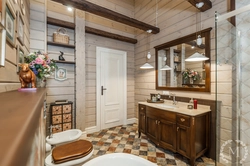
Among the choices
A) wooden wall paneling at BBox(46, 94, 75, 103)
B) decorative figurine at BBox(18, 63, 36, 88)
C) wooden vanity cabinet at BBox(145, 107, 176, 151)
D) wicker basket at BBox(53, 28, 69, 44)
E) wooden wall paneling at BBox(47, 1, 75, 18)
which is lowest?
wooden vanity cabinet at BBox(145, 107, 176, 151)

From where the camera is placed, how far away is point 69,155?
1342 millimetres

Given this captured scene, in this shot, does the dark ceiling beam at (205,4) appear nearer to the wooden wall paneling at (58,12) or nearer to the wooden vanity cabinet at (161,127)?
the wooden vanity cabinet at (161,127)

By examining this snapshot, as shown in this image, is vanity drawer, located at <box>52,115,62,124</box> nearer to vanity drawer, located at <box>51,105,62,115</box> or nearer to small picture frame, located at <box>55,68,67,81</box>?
vanity drawer, located at <box>51,105,62,115</box>

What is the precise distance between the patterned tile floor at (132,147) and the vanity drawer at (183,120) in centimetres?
64

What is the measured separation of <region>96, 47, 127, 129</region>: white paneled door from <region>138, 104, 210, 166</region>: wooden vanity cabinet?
136 centimetres

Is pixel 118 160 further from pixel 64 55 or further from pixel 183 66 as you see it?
pixel 64 55

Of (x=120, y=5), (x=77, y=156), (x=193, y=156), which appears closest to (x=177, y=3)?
(x=120, y=5)

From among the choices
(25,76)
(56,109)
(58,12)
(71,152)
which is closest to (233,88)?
(71,152)

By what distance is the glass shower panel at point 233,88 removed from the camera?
1.86 meters

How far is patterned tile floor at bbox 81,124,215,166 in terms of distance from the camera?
213cm

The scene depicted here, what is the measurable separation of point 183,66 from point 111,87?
1.92 m

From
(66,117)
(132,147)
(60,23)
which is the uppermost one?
(60,23)

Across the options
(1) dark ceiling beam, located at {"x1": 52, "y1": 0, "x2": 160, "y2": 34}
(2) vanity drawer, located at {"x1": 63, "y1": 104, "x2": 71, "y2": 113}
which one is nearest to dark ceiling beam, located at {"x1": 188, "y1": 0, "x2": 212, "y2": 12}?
(1) dark ceiling beam, located at {"x1": 52, "y1": 0, "x2": 160, "y2": 34}

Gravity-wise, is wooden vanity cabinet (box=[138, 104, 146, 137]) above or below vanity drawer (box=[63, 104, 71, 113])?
below
